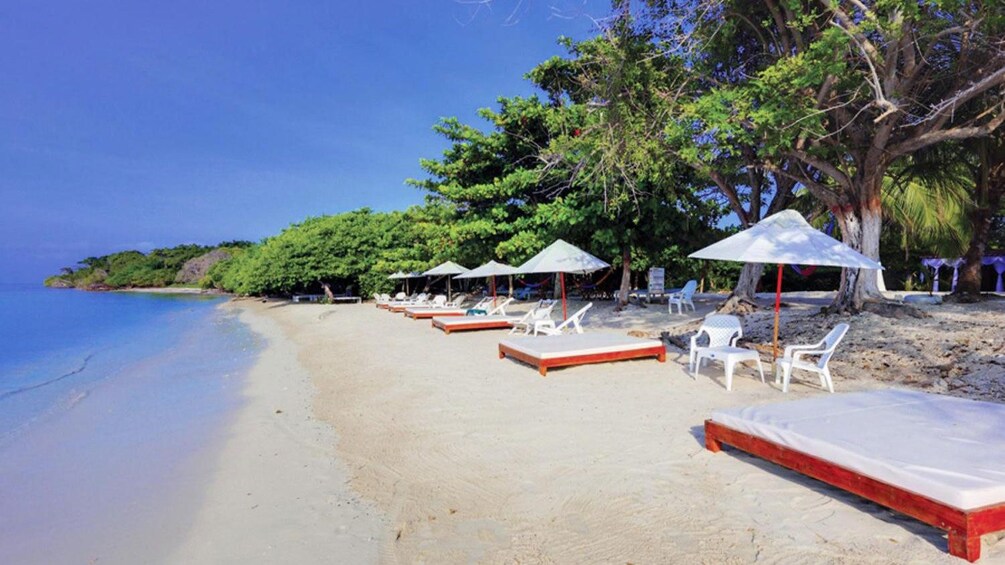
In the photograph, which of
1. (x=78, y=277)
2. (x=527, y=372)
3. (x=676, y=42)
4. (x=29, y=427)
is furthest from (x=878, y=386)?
(x=78, y=277)

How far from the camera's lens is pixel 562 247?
11.8 m

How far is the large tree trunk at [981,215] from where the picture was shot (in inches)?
507

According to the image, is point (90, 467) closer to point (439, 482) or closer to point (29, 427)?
point (29, 427)

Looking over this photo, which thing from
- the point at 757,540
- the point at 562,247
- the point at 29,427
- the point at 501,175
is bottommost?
the point at 29,427

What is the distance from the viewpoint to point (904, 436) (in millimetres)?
3299

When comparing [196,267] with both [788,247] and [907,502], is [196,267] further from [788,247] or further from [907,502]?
[907,502]

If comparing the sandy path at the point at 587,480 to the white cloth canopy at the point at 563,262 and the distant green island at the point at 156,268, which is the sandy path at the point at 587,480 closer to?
the white cloth canopy at the point at 563,262

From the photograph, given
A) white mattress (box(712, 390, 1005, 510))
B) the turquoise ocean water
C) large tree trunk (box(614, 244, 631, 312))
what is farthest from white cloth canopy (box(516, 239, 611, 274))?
white mattress (box(712, 390, 1005, 510))

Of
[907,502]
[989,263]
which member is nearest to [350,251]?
[907,502]

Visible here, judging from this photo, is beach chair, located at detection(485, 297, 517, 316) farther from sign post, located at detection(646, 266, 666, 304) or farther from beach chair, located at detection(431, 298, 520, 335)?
sign post, located at detection(646, 266, 666, 304)

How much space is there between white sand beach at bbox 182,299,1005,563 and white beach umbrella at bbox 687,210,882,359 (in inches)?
61.2

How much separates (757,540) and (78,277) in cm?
11441

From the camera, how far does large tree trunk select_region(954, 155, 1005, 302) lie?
12883mm

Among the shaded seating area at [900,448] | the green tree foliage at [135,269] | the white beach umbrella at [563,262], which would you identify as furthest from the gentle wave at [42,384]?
the green tree foliage at [135,269]
